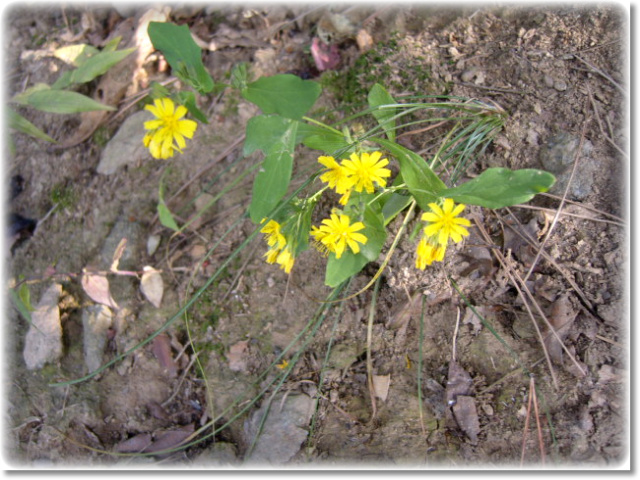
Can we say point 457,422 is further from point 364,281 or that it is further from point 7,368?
point 7,368

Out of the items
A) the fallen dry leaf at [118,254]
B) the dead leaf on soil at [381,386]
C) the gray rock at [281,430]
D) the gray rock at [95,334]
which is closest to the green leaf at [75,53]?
the fallen dry leaf at [118,254]

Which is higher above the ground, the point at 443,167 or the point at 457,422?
the point at 443,167

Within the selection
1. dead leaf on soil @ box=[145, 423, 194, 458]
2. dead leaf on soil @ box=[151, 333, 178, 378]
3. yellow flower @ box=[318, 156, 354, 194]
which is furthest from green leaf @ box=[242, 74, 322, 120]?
dead leaf on soil @ box=[145, 423, 194, 458]

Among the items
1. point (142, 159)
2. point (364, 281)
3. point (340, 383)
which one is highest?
point (142, 159)

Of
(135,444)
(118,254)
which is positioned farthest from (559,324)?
(118,254)

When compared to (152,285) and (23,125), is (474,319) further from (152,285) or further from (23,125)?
(23,125)

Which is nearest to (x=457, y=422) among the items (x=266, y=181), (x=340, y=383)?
(x=340, y=383)
